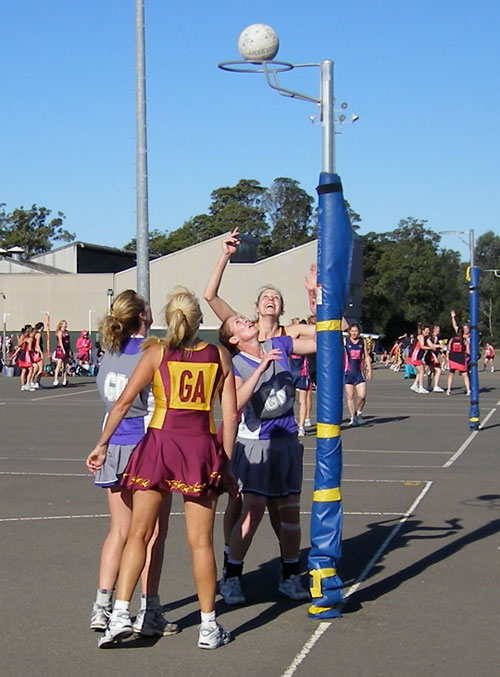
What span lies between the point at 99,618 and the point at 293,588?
1356mm

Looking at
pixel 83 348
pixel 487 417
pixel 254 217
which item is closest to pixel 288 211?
pixel 254 217

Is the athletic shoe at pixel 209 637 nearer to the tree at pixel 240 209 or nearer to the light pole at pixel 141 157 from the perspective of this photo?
the light pole at pixel 141 157

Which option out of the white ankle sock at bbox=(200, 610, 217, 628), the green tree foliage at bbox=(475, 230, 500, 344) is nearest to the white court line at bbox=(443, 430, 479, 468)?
the white ankle sock at bbox=(200, 610, 217, 628)

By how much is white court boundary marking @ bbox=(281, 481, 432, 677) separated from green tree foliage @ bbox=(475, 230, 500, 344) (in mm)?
97167

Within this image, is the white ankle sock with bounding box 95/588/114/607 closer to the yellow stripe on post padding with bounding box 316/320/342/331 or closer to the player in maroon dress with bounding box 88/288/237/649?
the player in maroon dress with bounding box 88/288/237/649

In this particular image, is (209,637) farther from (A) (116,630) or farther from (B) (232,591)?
(B) (232,591)

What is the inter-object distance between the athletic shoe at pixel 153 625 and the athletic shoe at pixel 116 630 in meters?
0.21

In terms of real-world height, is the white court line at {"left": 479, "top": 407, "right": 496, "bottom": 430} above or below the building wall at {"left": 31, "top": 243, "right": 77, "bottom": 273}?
below

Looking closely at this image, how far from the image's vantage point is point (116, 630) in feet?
17.9

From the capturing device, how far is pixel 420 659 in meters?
5.30

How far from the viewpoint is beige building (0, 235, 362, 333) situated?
64.6m

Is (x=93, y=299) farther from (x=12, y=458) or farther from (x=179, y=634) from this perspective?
(x=179, y=634)

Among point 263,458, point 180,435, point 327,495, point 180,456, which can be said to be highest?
point 180,435

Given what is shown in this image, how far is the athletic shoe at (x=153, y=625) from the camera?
5691mm
